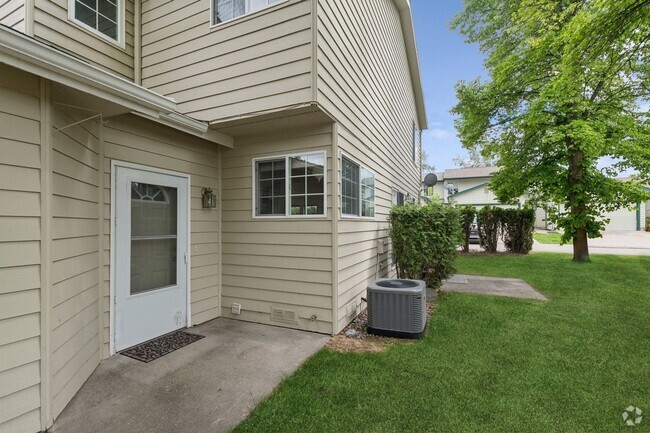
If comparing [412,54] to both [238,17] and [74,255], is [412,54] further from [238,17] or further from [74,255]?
[74,255]

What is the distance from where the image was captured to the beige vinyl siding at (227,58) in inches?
146

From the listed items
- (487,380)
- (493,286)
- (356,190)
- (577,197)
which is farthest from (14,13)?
(577,197)

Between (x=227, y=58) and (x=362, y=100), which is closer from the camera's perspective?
(x=227, y=58)

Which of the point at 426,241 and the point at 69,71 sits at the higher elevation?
the point at 69,71

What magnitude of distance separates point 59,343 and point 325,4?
4288 millimetres

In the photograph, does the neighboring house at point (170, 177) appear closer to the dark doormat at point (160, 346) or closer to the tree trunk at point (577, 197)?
the dark doormat at point (160, 346)

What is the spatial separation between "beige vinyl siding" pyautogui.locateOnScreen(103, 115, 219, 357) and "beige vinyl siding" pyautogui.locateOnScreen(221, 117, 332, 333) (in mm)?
184

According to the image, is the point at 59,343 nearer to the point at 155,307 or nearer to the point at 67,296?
the point at 67,296

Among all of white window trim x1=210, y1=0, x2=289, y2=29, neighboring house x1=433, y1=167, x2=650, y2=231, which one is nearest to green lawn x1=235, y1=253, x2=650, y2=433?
white window trim x1=210, y1=0, x2=289, y2=29

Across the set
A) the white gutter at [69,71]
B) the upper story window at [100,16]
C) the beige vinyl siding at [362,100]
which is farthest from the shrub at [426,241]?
the upper story window at [100,16]

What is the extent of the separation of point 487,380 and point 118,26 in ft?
20.6

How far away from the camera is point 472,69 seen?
12453 mm

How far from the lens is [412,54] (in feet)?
34.7

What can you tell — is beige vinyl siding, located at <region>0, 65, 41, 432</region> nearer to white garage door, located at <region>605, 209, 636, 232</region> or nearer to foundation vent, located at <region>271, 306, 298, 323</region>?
foundation vent, located at <region>271, 306, 298, 323</region>
